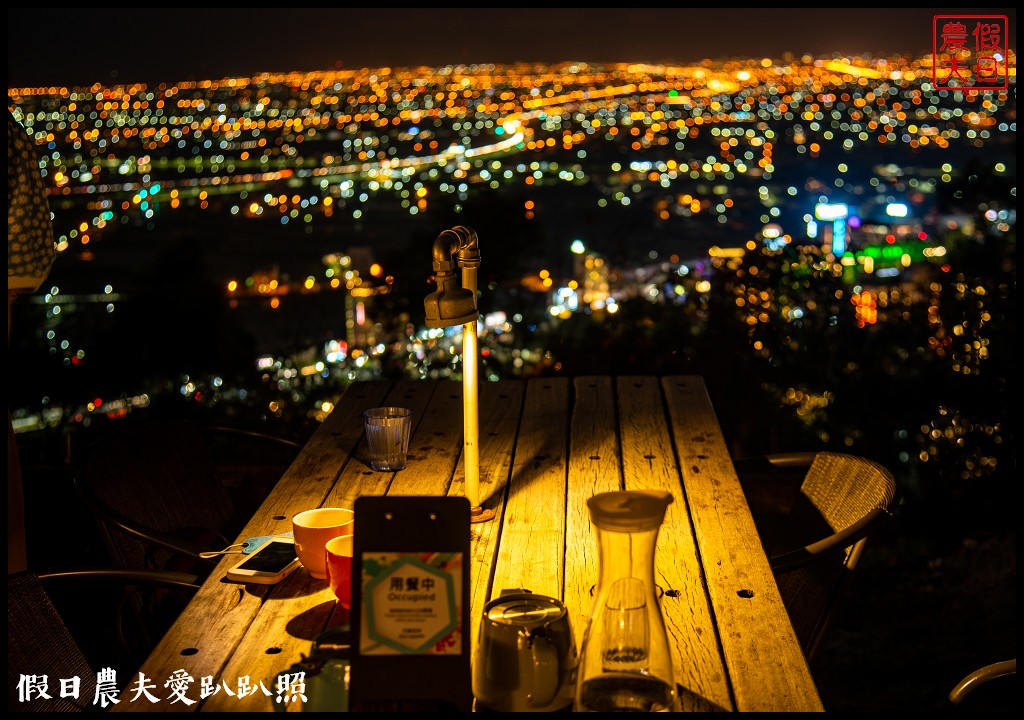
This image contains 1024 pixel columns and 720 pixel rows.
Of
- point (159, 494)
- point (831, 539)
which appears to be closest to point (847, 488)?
point (831, 539)

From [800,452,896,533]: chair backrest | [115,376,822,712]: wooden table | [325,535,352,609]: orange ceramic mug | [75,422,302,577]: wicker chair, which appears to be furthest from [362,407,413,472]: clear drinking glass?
[800,452,896,533]: chair backrest

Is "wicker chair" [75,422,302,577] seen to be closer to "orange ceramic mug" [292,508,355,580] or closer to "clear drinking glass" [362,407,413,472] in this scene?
"clear drinking glass" [362,407,413,472]

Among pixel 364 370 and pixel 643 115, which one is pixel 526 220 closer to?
pixel 364 370

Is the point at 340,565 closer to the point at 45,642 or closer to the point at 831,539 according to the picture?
the point at 45,642

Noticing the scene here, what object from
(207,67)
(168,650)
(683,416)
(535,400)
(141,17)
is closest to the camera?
(168,650)

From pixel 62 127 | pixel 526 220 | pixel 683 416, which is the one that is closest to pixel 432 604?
pixel 683 416

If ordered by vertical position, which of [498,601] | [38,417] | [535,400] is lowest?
[38,417]
